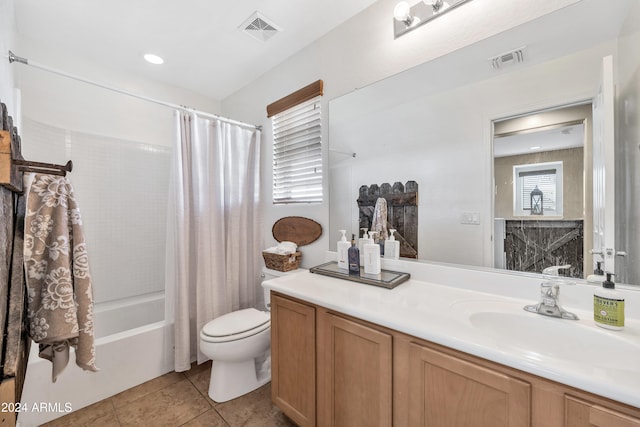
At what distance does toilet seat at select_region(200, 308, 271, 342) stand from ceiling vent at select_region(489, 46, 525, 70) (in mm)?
1909

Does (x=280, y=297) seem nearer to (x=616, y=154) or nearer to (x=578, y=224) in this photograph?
(x=578, y=224)

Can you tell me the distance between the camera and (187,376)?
187 centimetres

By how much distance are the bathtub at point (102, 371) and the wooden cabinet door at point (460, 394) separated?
178 cm

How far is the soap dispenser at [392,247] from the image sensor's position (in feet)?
4.95

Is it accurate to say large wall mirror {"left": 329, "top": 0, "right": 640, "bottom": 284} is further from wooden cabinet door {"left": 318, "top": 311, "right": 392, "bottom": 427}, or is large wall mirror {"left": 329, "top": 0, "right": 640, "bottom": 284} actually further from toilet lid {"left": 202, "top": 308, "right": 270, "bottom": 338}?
toilet lid {"left": 202, "top": 308, "right": 270, "bottom": 338}

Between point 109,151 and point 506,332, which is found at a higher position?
point 109,151

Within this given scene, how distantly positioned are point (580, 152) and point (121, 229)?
3.16 metres

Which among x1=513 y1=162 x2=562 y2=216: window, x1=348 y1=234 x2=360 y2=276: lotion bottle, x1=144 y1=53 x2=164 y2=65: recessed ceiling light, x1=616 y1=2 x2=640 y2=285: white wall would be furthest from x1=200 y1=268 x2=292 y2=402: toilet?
x1=144 y1=53 x2=164 y2=65: recessed ceiling light

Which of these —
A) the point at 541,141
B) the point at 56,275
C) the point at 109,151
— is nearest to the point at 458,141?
the point at 541,141

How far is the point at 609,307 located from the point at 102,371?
252 centimetres

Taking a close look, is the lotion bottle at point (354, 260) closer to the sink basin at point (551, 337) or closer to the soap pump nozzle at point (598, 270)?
the sink basin at point (551, 337)

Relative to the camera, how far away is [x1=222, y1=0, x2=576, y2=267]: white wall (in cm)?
122

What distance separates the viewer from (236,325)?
1683 millimetres

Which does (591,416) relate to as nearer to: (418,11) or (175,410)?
(418,11)
